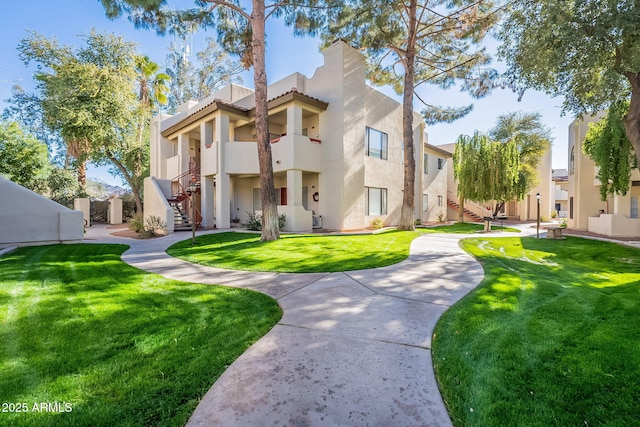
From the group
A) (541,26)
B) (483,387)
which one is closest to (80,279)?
(483,387)

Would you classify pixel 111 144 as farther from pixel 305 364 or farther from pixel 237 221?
pixel 305 364

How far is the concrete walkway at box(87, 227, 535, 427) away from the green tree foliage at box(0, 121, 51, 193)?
74.0 ft

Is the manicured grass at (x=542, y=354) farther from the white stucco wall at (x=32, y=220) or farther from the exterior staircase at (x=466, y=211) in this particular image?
the exterior staircase at (x=466, y=211)

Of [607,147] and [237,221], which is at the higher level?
[607,147]

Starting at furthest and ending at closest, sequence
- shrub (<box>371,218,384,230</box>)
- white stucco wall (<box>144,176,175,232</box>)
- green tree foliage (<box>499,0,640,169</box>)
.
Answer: shrub (<box>371,218,384,230</box>) → white stucco wall (<box>144,176,175,232</box>) → green tree foliage (<box>499,0,640,169</box>)

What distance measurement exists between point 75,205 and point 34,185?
3.08m

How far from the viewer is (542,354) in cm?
279

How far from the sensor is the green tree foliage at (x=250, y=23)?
10.4m

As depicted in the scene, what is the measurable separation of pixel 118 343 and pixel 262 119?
8.78 metres

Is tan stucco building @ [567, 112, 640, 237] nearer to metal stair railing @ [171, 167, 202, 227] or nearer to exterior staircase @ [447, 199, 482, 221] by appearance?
exterior staircase @ [447, 199, 482, 221]

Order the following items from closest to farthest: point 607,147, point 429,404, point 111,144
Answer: point 429,404 < point 607,147 < point 111,144

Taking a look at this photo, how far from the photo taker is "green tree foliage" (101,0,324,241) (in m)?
10.4

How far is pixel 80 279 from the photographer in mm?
5441

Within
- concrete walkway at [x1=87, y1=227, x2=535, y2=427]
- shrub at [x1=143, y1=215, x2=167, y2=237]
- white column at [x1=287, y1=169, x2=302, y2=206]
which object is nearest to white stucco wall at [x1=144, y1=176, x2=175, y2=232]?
shrub at [x1=143, y1=215, x2=167, y2=237]
